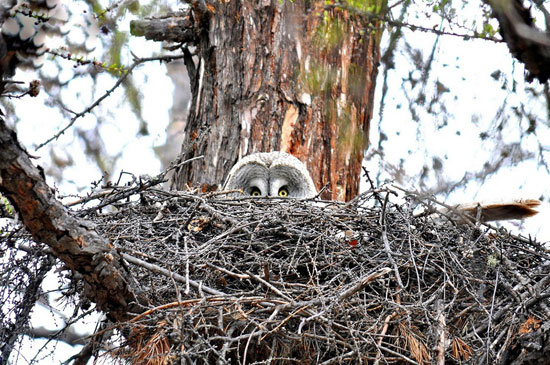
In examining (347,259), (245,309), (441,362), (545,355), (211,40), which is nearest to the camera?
(545,355)

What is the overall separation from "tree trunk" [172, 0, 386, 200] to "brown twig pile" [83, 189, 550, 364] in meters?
1.31

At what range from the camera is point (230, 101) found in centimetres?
487

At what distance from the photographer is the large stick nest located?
2492mm

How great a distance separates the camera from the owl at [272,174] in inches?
175

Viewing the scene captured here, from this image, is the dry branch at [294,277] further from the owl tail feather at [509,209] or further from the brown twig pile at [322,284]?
the owl tail feather at [509,209]

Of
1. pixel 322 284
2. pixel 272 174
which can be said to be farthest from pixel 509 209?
pixel 272 174

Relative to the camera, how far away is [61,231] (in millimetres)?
2369

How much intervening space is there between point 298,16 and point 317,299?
286 cm

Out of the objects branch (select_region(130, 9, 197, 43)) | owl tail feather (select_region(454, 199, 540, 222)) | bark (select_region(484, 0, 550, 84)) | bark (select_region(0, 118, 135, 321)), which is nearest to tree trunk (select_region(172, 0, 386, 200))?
branch (select_region(130, 9, 197, 43))

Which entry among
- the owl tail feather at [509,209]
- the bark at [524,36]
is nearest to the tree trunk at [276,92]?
the owl tail feather at [509,209]

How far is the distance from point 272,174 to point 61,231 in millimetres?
2226

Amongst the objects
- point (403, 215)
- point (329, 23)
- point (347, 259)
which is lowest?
point (347, 259)

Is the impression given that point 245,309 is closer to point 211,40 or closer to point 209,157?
point 209,157

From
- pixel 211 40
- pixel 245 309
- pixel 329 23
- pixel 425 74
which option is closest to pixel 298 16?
pixel 329 23
